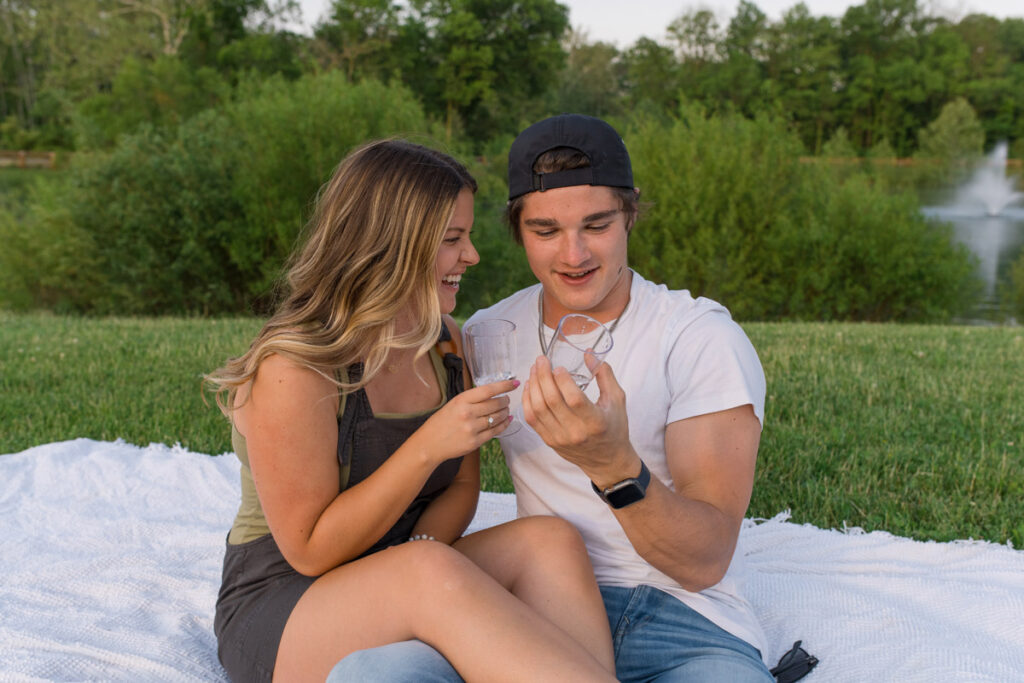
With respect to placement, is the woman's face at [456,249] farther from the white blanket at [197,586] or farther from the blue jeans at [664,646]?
the white blanket at [197,586]

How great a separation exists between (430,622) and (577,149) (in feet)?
4.47

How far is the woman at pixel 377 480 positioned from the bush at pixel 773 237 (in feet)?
58.9

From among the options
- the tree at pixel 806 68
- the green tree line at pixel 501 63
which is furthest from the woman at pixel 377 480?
the tree at pixel 806 68

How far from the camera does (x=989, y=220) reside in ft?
139

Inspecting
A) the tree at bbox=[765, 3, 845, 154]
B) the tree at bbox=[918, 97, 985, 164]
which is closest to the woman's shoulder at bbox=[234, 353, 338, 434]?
the tree at bbox=[918, 97, 985, 164]

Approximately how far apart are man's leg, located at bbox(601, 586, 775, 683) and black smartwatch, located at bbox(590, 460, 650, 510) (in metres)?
0.46

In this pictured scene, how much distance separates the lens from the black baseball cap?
2.49 m

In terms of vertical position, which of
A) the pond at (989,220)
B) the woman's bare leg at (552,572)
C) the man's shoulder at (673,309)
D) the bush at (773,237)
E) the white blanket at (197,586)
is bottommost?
the pond at (989,220)

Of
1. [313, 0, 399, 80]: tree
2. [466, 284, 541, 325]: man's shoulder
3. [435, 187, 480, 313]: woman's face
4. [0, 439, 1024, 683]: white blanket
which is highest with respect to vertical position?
[313, 0, 399, 80]: tree

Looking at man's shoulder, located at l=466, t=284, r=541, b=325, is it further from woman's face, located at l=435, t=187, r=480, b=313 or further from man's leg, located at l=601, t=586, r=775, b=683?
man's leg, located at l=601, t=586, r=775, b=683

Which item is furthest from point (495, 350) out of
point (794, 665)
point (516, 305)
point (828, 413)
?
point (828, 413)

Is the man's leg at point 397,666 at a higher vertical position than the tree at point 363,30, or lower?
lower

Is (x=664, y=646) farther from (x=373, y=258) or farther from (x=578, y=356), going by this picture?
(x=373, y=258)

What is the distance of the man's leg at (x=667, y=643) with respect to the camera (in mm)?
2135
